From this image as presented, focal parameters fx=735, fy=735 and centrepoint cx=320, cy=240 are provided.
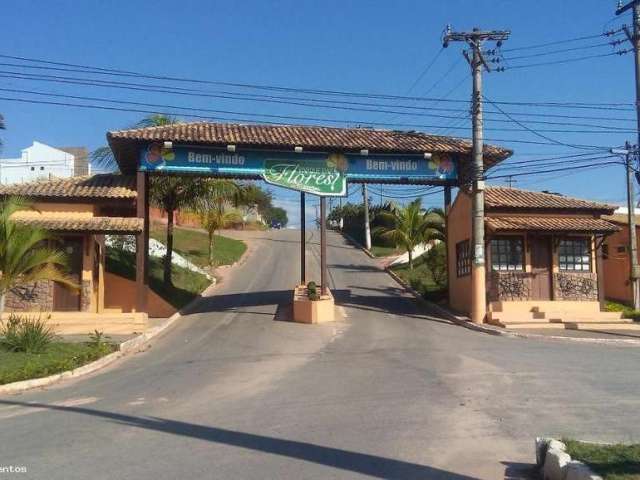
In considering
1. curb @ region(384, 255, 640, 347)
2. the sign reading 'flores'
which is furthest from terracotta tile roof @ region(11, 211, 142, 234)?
curb @ region(384, 255, 640, 347)

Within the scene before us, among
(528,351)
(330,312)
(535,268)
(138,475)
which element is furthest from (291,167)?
(138,475)

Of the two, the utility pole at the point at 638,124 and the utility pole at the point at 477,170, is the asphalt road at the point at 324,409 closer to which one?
the utility pole at the point at 477,170

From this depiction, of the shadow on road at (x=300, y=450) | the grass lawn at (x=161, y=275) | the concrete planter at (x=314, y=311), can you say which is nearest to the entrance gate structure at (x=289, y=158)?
the concrete planter at (x=314, y=311)

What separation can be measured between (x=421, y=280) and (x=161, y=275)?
13641mm

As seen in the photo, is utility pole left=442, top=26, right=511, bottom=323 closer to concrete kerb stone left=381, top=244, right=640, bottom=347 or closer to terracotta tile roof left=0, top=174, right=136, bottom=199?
concrete kerb stone left=381, top=244, right=640, bottom=347

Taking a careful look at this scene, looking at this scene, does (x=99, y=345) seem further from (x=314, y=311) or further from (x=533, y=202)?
(x=533, y=202)

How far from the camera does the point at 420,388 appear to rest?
39.9ft

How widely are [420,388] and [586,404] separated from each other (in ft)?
8.67

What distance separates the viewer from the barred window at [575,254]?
2755 centimetres

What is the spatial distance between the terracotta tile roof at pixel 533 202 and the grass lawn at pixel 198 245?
2149 centimetres

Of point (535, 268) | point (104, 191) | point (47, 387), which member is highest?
point (104, 191)

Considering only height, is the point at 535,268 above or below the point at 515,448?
above

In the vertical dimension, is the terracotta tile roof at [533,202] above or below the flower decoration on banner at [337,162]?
below

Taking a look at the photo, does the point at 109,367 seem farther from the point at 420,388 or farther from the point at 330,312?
the point at 330,312
